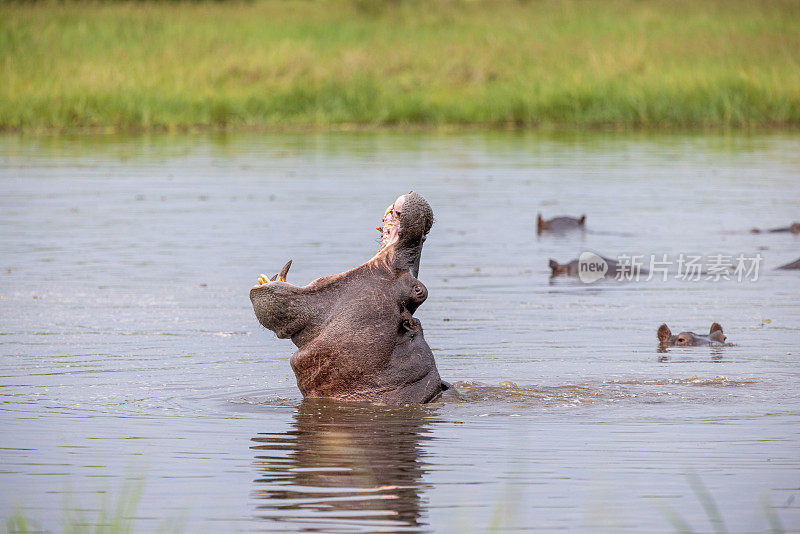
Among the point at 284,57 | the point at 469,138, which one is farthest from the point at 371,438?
the point at 284,57

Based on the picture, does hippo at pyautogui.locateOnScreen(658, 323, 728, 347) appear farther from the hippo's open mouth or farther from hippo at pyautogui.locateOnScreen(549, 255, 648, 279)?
hippo at pyautogui.locateOnScreen(549, 255, 648, 279)

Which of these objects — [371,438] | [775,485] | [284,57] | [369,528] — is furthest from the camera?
[284,57]

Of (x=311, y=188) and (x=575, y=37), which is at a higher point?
(x=575, y=37)

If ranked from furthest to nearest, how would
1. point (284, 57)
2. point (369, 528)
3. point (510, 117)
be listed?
point (284, 57), point (510, 117), point (369, 528)

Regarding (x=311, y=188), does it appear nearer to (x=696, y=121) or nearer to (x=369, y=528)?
(x=696, y=121)

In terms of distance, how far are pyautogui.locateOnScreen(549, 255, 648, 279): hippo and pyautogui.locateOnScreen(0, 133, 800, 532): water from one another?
0.28 metres

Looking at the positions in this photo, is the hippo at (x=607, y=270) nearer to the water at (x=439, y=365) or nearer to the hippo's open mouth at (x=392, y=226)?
the water at (x=439, y=365)

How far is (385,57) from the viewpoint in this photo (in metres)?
28.3

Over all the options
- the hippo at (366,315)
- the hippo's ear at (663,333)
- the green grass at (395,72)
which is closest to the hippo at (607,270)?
the hippo's ear at (663,333)

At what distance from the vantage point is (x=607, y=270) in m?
11.1

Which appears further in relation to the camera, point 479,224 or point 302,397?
point 479,224

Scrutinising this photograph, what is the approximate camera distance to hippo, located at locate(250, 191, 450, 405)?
601 cm

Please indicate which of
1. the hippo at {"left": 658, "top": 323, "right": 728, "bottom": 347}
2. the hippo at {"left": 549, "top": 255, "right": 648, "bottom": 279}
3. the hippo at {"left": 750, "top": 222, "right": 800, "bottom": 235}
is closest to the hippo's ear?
the hippo at {"left": 658, "top": 323, "right": 728, "bottom": 347}

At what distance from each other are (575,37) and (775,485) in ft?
82.6
